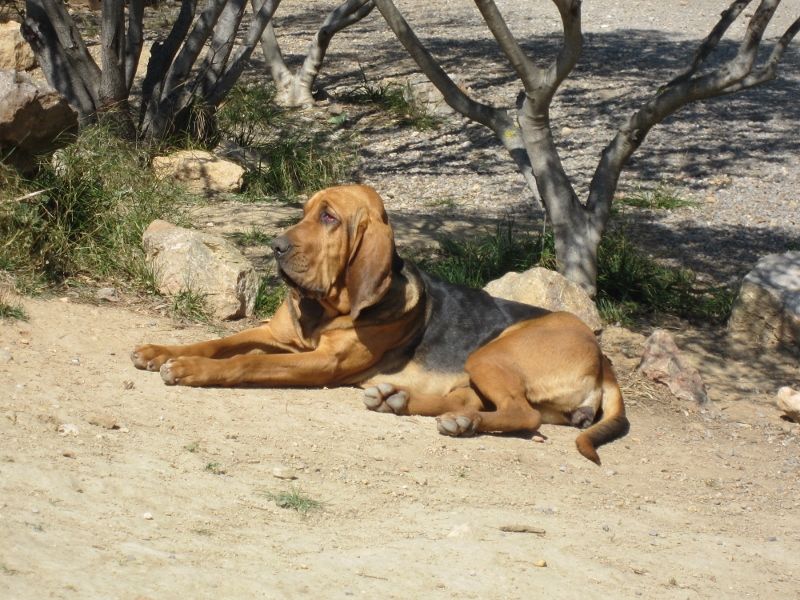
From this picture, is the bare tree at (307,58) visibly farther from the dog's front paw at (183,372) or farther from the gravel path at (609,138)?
the dog's front paw at (183,372)

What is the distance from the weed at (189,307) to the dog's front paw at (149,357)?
1.23 m

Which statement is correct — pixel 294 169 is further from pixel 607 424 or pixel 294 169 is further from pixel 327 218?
pixel 607 424

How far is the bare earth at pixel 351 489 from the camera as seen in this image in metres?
4.10

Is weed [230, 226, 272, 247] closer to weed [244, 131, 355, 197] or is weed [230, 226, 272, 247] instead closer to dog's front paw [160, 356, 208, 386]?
weed [244, 131, 355, 197]

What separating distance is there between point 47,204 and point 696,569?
490 centimetres

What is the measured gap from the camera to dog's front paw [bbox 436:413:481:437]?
242 inches

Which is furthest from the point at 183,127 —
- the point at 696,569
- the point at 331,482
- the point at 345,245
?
the point at 696,569

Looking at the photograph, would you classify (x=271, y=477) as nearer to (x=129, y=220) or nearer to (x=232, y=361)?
(x=232, y=361)

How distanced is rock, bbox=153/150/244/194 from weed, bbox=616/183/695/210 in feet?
12.3

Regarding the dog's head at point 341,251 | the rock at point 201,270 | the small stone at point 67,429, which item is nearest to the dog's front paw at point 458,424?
the dog's head at point 341,251

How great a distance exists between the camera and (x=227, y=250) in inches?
312

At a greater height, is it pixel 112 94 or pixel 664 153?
pixel 112 94

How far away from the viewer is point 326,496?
5102mm

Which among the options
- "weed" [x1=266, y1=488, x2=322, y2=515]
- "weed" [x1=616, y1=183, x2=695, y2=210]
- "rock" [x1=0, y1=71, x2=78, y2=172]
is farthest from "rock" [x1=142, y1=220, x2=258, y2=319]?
"weed" [x1=616, y1=183, x2=695, y2=210]
